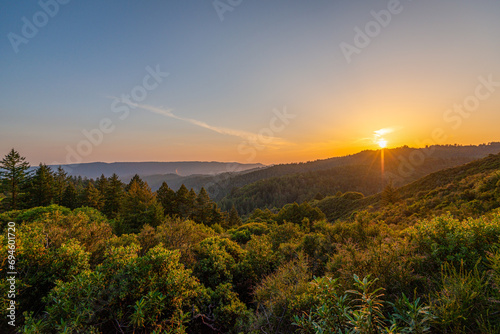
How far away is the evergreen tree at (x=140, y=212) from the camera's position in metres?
26.9

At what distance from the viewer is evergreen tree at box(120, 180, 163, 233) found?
2686 centimetres

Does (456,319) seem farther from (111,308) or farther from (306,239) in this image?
(306,239)

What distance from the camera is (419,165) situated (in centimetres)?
18412

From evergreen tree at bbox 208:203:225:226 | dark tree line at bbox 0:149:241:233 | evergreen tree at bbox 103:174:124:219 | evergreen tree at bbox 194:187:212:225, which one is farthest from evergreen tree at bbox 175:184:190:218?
evergreen tree at bbox 103:174:124:219

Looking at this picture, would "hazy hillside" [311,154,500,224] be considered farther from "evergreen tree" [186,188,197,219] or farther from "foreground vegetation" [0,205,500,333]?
"evergreen tree" [186,188,197,219]

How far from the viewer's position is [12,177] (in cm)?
3142

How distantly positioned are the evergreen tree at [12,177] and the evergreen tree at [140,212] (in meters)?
19.0

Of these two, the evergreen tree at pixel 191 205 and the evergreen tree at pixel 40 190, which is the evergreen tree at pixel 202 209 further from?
the evergreen tree at pixel 40 190

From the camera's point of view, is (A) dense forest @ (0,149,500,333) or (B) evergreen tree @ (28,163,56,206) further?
(B) evergreen tree @ (28,163,56,206)

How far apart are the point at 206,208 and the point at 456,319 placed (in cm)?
3668

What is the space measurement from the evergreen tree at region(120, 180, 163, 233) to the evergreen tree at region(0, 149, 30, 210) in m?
19.0

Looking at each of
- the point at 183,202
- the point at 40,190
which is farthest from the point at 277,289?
the point at 40,190

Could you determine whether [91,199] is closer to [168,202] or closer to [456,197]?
[168,202]

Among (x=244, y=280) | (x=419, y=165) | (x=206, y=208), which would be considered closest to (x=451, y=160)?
(x=419, y=165)
